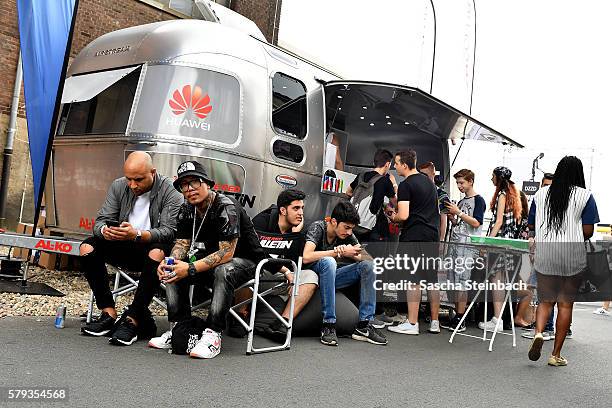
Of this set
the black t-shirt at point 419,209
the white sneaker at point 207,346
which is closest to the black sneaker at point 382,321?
the black t-shirt at point 419,209

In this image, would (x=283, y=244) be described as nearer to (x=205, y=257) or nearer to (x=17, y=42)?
(x=205, y=257)

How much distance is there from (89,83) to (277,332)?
3534 millimetres

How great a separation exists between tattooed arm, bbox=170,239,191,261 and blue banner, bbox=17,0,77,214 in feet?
6.40

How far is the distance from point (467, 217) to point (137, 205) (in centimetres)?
377

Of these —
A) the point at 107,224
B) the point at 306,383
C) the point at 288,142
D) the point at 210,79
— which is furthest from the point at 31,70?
the point at 306,383

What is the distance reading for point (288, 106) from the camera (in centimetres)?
713

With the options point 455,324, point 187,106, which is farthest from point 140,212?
point 455,324

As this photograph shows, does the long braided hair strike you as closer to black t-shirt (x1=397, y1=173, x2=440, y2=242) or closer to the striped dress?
the striped dress

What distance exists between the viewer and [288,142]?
705 centimetres

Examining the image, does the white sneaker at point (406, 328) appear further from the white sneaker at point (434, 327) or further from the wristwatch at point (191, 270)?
the wristwatch at point (191, 270)

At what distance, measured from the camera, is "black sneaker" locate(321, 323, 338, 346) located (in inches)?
207

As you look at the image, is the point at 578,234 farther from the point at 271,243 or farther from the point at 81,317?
the point at 81,317

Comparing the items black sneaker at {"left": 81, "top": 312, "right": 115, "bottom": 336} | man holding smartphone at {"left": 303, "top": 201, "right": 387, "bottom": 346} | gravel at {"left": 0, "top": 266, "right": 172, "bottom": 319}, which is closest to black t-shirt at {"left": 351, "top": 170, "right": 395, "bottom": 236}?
man holding smartphone at {"left": 303, "top": 201, "right": 387, "bottom": 346}

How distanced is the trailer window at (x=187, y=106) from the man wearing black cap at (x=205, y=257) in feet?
5.48
